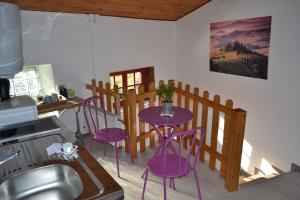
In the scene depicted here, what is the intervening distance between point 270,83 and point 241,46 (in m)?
0.67

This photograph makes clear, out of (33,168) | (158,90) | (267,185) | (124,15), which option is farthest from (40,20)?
(267,185)

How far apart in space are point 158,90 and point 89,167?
136 centimetres

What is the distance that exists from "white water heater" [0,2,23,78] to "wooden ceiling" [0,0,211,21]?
82 centimetres

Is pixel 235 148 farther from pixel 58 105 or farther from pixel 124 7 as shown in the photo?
pixel 124 7

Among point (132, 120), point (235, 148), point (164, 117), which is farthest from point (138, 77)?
point (235, 148)

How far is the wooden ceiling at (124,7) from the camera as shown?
2807 millimetres

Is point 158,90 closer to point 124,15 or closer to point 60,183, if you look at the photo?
point 60,183

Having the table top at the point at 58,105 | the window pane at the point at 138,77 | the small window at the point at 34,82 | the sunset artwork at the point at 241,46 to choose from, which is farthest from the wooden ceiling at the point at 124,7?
the table top at the point at 58,105

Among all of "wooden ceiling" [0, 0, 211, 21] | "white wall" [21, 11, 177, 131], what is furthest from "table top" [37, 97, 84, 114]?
"wooden ceiling" [0, 0, 211, 21]

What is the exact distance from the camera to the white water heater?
183 centimetres

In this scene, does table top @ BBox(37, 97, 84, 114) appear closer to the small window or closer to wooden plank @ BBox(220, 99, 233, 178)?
the small window

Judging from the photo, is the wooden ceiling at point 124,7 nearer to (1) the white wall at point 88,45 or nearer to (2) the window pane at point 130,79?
(1) the white wall at point 88,45

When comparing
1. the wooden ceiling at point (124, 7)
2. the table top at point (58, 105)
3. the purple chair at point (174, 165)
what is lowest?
the purple chair at point (174, 165)

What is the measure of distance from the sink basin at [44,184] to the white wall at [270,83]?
8.95 ft
